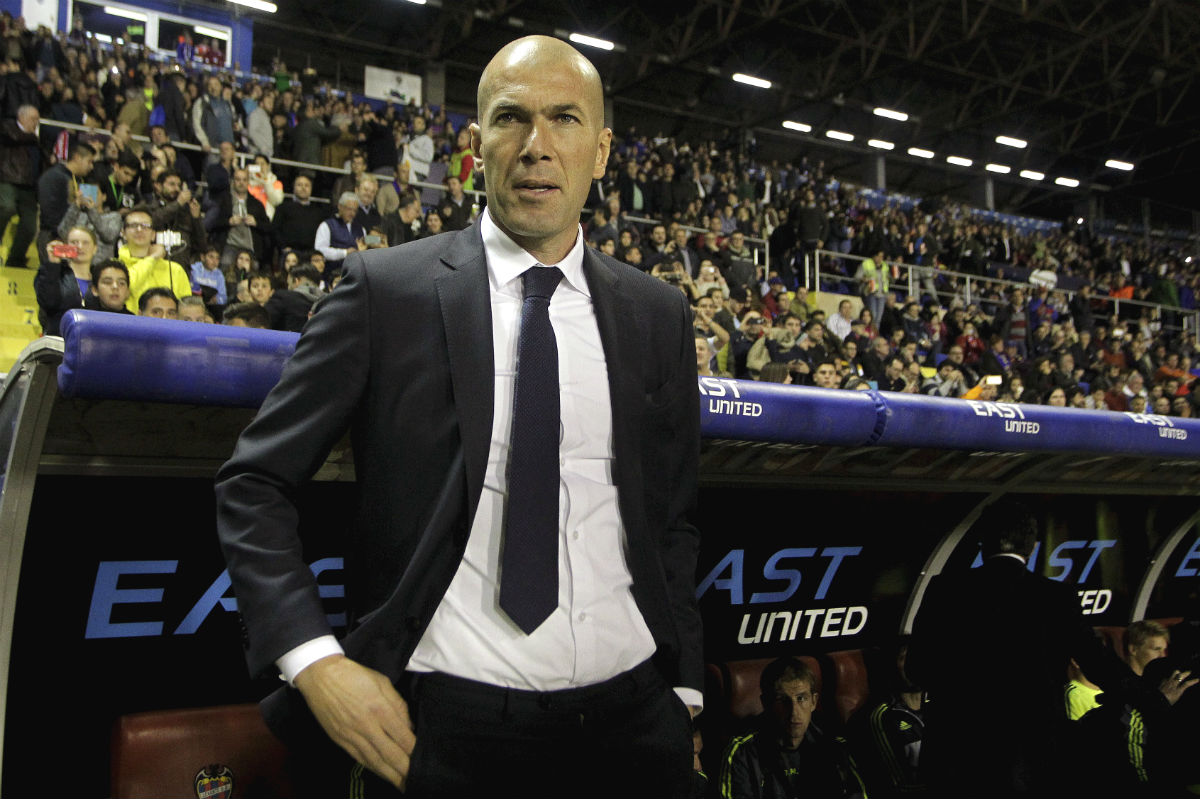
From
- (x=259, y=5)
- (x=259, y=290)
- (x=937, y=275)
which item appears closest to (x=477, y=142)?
(x=259, y=290)

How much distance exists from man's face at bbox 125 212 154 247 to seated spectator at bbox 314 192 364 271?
2.08m

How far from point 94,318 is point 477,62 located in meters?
23.3

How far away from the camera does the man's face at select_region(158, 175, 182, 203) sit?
8.60 meters

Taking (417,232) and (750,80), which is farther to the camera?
(750,80)

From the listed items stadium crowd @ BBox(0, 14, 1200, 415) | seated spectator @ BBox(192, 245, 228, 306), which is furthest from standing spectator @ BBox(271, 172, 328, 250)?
seated spectator @ BBox(192, 245, 228, 306)

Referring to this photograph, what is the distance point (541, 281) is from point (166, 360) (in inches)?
45.2

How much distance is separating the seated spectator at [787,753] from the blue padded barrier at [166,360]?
278cm

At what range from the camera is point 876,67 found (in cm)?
2564

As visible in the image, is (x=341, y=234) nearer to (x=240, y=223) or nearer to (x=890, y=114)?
(x=240, y=223)

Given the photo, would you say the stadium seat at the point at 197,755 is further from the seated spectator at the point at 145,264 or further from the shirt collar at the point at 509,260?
the seated spectator at the point at 145,264

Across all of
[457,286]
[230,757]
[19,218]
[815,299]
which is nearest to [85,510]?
[230,757]

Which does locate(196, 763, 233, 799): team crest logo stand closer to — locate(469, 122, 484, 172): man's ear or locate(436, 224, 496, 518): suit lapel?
locate(436, 224, 496, 518): suit lapel

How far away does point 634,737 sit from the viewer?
4.90 feet

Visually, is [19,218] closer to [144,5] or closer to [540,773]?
[540,773]
